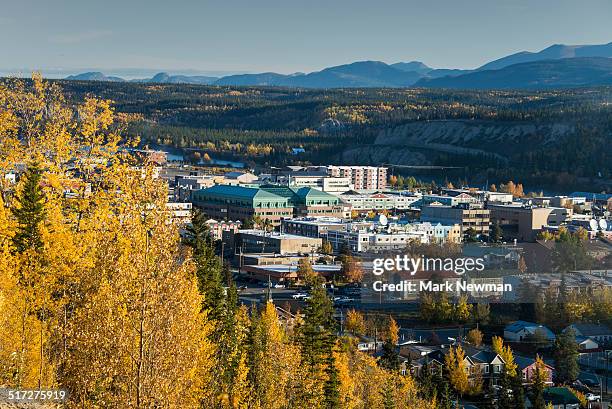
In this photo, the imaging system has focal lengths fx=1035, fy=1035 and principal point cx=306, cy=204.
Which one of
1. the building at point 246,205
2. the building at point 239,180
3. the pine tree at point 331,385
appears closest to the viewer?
the pine tree at point 331,385

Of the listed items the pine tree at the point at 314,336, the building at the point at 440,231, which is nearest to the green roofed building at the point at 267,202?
the building at the point at 440,231

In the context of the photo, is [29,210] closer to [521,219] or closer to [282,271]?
[282,271]

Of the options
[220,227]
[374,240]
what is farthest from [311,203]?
[374,240]

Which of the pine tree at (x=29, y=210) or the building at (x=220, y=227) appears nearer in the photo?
the pine tree at (x=29, y=210)

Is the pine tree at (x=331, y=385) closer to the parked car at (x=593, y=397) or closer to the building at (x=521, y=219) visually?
the parked car at (x=593, y=397)

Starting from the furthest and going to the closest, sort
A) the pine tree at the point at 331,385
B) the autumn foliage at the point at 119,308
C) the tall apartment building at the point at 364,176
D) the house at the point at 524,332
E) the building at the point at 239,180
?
1. the tall apartment building at the point at 364,176
2. the building at the point at 239,180
3. the house at the point at 524,332
4. the pine tree at the point at 331,385
5. the autumn foliage at the point at 119,308

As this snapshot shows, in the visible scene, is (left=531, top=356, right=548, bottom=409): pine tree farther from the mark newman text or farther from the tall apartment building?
the tall apartment building

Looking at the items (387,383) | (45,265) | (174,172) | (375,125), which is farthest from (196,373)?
(375,125)

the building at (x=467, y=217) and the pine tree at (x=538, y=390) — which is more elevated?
the pine tree at (x=538, y=390)
